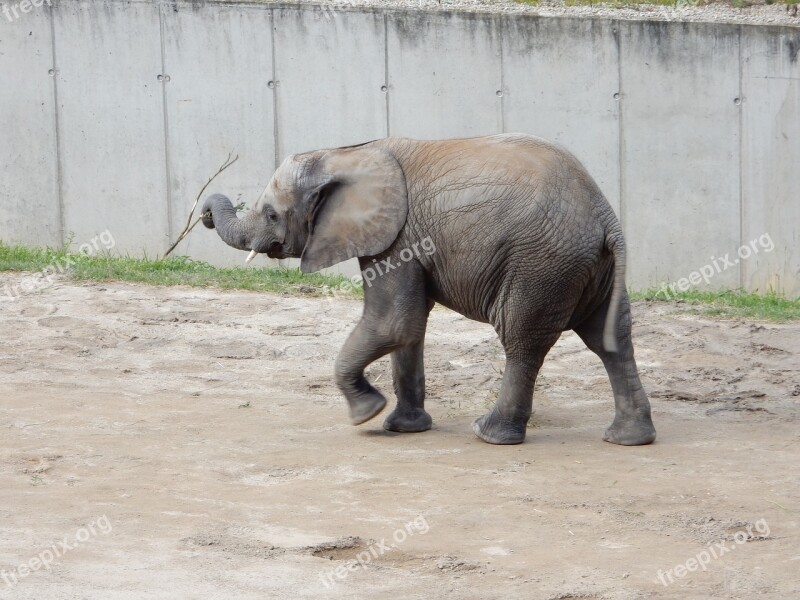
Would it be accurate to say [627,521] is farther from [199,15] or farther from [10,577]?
[199,15]

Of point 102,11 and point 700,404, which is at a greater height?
point 102,11

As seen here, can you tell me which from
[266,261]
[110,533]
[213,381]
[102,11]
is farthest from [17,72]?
[110,533]

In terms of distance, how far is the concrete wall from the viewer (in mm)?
12523

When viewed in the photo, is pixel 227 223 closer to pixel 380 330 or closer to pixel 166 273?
pixel 380 330

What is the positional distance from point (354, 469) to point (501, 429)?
40.7 inches

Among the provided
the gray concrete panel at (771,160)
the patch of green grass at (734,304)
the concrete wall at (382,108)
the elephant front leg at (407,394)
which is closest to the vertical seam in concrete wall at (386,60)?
the concrete wall at (382,108)

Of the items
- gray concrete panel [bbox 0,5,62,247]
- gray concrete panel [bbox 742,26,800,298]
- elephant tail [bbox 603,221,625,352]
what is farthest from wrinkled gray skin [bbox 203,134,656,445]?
gray concrete panel [bbox 742,26,800,298]

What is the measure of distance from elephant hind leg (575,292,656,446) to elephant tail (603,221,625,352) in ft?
0.24

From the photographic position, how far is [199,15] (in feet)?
41.2

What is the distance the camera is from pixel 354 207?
7.08 m

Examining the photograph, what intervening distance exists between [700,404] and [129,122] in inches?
277

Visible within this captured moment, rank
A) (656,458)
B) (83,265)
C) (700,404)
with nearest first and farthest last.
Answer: (656,458), (700,404), (83,265)

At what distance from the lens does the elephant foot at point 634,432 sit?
6988 millimetres

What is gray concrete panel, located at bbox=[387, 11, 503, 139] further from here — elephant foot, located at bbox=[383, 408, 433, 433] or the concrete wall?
elephant foot, located at bbox=[383, 408, 433, 433]
